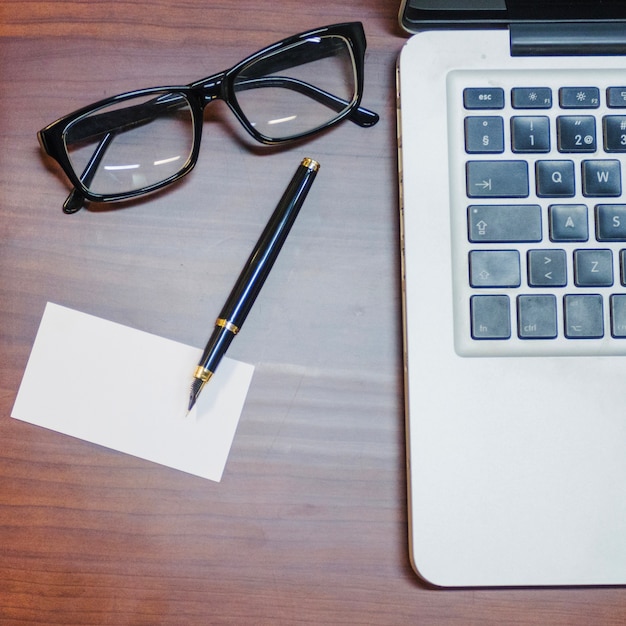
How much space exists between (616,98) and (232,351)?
30 centimetres

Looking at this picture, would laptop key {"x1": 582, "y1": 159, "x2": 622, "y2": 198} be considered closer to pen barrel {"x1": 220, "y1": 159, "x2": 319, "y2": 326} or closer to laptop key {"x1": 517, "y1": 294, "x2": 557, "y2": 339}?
laptop key {"x1": 517, "y1": 294, "x2": 557, "y2": 339}

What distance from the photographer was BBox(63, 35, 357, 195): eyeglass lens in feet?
1.40

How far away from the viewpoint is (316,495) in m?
0.42

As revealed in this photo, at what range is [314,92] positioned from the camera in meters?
0.44

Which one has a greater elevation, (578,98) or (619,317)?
(578,98)

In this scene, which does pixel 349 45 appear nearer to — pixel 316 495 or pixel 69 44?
pixel 69 44

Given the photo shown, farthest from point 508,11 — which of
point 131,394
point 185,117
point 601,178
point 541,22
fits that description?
point 131,394

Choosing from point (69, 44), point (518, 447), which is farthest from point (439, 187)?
point (69, 44)

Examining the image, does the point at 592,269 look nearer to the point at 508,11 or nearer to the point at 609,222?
the point at 609,222

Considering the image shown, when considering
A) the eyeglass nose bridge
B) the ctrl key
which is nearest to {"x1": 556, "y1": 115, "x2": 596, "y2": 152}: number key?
the ctrl key

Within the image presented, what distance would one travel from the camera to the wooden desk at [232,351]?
421mm

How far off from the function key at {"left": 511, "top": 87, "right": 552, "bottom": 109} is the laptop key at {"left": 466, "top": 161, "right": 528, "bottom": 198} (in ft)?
0.12

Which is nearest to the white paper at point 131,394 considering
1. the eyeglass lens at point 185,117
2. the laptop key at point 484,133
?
the eyeglass lens at point 185,117

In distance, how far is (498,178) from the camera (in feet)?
1.28
